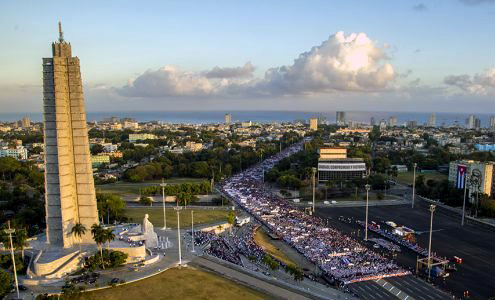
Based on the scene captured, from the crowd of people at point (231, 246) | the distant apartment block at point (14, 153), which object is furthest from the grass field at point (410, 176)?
the distant apartment block at point (14, 153)

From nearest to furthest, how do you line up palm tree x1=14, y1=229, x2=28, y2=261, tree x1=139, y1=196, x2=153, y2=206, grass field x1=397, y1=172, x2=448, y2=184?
1. palm tree x1=14, y1=229, x2=28, y2=261
2. tree x1=139, y1=196, x2=153, y2=206
3. grass field x1=397, y1=172, x2=448, y2=184

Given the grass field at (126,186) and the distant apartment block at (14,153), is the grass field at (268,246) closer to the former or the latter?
the grass field at (126,186)

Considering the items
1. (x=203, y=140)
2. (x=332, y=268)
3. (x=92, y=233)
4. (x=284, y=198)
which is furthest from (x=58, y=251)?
(x=203, y=140)

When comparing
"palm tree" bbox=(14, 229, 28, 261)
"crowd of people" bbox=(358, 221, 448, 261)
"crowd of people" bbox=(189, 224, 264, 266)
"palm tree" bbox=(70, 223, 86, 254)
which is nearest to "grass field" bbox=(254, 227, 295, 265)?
"crowd of people" bbox=(189, 224, 264, 266)

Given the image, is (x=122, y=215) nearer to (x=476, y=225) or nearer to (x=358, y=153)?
(x=476, y=225)

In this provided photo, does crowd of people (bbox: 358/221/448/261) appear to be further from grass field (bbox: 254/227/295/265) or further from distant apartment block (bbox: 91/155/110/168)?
distant apartment block (bbox: 91/155/110/168)

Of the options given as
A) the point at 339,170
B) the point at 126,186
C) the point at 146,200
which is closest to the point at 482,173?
the point at 339,170
